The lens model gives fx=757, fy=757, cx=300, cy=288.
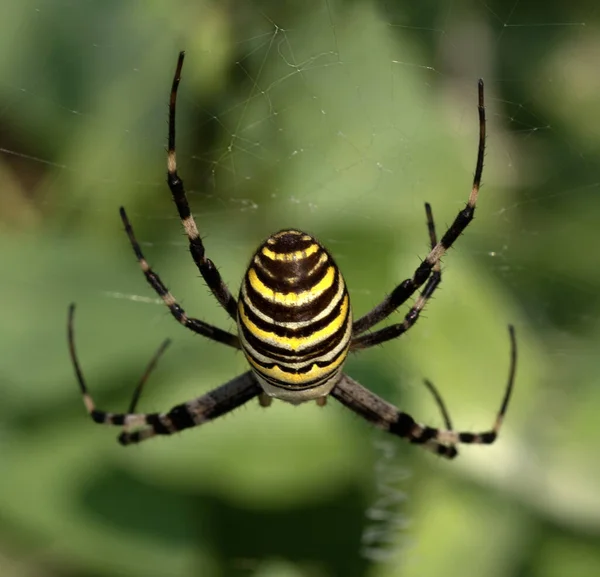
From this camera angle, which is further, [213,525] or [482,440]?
[213,525]

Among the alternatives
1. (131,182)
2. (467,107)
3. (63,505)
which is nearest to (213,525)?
(63,505)

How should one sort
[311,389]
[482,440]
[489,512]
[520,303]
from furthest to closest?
[520,303] < [489,512] < [482,440] < [311,389]

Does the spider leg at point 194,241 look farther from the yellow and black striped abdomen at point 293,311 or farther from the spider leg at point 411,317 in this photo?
the spider leg at point 411,317

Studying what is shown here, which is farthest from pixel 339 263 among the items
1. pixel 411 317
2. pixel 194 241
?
pixel 194 241

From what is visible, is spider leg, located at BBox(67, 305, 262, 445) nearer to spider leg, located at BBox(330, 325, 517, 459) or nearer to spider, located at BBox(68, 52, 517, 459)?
spider, located at BBox(68, 52, 517, 459)

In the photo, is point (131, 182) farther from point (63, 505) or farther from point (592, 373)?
point (592, 373)

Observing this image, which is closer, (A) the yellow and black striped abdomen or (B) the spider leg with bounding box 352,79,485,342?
(A) the yellow and black striped abdomen

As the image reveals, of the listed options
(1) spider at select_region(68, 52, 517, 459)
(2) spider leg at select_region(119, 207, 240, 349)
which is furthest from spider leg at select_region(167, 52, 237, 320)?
(2) spider leg at select_region(119, 207, 240, 349)
